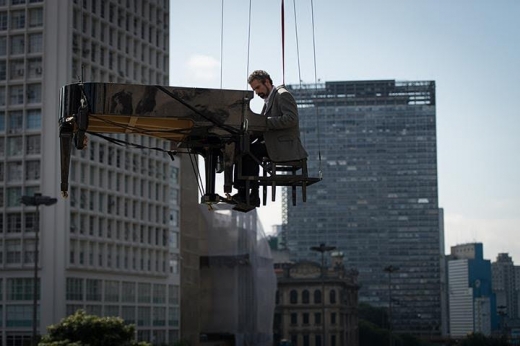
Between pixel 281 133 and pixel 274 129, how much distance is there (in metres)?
0.09

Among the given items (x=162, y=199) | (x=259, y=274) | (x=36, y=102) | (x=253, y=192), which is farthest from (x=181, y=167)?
(x=253, y=192)

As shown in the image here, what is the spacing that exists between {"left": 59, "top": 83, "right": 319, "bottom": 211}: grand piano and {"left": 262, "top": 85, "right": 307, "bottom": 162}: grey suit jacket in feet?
0.38

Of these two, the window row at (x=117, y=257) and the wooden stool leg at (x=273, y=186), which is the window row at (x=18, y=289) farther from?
the wooden stool leg at (x=273, y=186)

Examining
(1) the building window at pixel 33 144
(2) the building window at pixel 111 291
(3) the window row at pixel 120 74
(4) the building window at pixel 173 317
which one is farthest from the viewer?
(4) the building window at pixel 173 317

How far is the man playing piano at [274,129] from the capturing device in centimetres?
1082

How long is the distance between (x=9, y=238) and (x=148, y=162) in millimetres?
20853

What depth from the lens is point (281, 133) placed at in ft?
35.9

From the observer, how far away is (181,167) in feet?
420

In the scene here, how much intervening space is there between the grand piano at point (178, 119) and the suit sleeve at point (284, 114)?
108 millimetres

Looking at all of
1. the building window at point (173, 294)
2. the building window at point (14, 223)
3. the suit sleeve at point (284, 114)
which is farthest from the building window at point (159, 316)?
the suit sleeve at point (284, 114)

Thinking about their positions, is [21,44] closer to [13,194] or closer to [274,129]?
[13,194]

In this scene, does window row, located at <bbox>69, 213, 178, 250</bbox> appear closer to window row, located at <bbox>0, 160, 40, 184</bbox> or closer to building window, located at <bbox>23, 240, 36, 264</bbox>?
building window, located at <bbox>23, 240, 36, 264</bbox>

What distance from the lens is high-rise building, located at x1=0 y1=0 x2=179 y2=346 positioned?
342 feet

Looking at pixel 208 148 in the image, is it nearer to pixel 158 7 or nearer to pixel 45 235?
pixel 45 235
